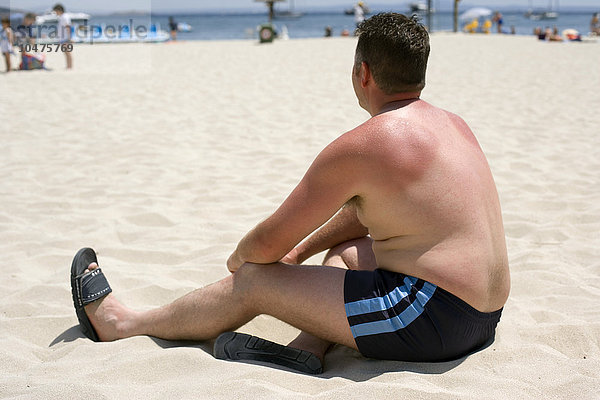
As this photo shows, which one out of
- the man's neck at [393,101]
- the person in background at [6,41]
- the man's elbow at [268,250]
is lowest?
the man's elbow at [268,250]

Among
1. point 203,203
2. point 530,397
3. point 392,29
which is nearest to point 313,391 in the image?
point 530,397

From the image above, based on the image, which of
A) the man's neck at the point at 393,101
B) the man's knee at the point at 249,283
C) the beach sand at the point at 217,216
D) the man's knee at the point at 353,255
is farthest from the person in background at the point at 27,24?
the man's neck at the point at 393,101

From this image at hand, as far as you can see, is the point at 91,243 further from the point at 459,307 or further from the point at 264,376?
the point at 459,307

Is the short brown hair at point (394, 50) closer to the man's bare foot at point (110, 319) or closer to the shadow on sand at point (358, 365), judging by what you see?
the shadow on sand at point (358, 365)

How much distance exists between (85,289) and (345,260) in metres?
1.09

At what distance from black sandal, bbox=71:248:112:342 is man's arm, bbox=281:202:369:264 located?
776 mm

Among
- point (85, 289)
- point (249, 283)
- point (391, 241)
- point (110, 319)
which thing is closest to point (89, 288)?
point (85, 289)

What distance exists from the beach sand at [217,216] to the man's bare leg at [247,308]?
95mm

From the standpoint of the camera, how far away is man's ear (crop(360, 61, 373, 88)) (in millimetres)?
1999

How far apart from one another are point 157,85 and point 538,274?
8071 millimetres

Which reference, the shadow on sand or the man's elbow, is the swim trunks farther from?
the man's elbow

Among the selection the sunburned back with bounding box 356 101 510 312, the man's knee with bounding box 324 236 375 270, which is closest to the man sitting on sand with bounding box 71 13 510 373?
the sunburned back with bounding box 356 101 510 312

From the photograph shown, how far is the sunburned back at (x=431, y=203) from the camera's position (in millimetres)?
1878

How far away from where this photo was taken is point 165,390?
1855mm
